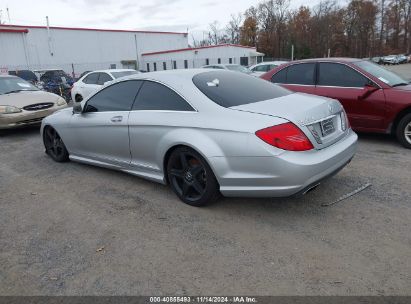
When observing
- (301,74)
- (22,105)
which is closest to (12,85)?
(22,105)

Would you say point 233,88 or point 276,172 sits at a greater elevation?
point 233,88

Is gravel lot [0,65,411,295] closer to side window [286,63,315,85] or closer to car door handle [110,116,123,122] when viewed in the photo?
car door handle [110,116,123,122]

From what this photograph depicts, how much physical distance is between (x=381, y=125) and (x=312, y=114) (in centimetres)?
307

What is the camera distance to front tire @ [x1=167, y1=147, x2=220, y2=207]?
11.9 feet

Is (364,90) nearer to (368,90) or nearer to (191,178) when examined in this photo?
(368,90)

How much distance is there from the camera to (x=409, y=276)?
2570 mm

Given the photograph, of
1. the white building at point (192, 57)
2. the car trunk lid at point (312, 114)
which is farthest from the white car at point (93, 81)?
the white building at point (192, 57)

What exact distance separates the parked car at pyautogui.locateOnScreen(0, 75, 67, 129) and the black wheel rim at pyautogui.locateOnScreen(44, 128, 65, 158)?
2.50 m

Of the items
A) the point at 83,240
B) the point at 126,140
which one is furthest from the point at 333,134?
the point at 83,240

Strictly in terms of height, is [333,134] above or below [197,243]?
above

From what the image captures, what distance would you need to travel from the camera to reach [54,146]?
5859 mm

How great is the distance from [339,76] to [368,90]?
0.64m

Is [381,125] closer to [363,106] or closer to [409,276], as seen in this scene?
[363,106]

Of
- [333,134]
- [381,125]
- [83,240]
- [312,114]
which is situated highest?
[312,114]
